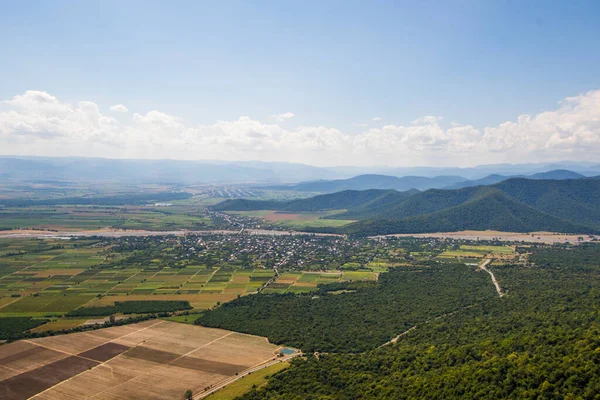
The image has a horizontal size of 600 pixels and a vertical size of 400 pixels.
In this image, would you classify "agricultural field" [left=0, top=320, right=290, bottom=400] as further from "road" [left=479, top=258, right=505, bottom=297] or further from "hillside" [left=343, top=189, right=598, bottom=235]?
"hillside" [left=343, top=189, right=598, bottom=235]

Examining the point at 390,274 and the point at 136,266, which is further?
the point at 136,266

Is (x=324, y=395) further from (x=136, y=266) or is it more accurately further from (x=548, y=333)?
(x=136, y=266)

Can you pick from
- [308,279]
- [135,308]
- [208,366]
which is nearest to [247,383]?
[208,366]

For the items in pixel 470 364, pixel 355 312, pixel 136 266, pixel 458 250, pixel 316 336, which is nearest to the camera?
pixel 470 364

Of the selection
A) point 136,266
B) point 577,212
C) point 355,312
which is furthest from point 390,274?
point 577,212

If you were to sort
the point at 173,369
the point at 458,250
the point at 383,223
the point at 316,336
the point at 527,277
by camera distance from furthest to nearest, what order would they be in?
the point at 383,223 → the point at 458,250 → the point at 527,277 → the point at 316,336 → the point at 173,369

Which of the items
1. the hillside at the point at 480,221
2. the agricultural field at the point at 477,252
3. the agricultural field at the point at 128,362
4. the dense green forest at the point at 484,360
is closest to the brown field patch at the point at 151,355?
the agricultural field at the point at 128,362

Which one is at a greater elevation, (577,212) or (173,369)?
(577,212)

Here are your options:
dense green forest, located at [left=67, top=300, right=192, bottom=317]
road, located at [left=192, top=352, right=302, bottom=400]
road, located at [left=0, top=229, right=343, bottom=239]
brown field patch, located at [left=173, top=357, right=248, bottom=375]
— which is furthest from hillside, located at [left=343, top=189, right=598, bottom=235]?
brown field patch, located at [left=173, top=357, right=248, bottom=375]
